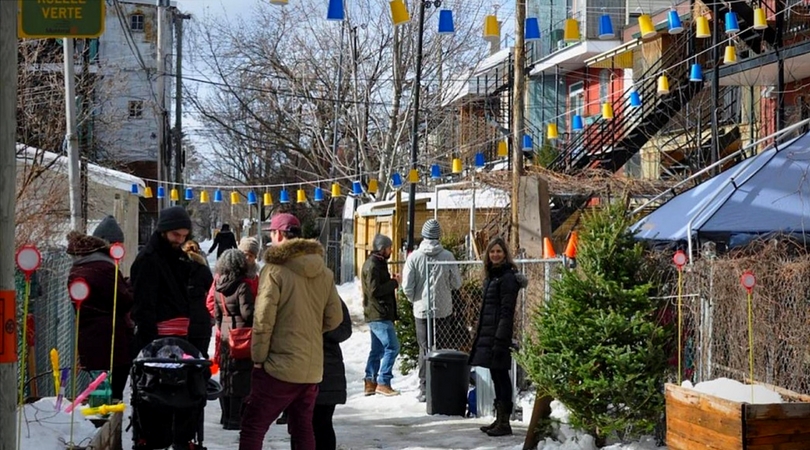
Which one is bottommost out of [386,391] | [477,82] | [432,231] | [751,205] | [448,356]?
[386,391]

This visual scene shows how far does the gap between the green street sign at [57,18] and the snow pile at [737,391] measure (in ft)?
16.7

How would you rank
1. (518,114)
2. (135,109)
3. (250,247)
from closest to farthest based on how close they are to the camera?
1. (250,247)
2. (518,114)
3. (135,109)

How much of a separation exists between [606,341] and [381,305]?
403 centimetres

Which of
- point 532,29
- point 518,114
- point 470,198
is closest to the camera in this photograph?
point 532,29

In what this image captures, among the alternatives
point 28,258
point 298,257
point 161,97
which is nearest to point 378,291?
point 298,257

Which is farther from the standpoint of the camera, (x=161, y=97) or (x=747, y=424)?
(x=161, y=97)

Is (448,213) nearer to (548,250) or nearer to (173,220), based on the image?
(548,250)

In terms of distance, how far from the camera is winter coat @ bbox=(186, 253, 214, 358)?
9.24 m

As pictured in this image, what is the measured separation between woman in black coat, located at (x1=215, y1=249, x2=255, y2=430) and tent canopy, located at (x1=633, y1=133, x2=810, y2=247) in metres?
4.06

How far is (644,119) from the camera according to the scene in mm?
22250

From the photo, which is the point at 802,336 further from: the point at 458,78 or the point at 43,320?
the point at 458,78

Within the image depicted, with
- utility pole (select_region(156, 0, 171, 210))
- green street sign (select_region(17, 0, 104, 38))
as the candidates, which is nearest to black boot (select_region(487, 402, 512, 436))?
green street sign (select_region(17, 0, 104, 38))

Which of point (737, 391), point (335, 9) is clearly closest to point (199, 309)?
point (335, 9)

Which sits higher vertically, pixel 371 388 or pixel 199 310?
pixel 199 310
